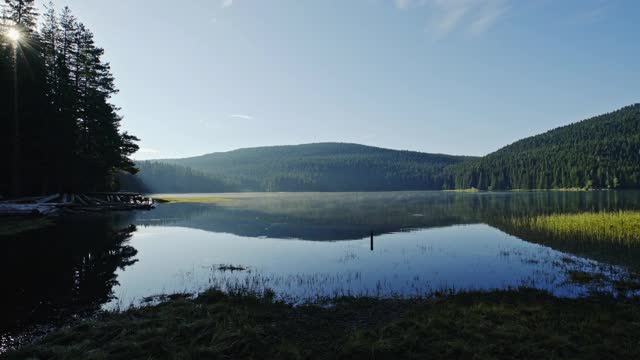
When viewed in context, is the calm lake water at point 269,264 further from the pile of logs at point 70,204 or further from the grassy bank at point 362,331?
the pile of logs at point 70,204

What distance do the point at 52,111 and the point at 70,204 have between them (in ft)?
45.7

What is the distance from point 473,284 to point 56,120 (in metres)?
52.6

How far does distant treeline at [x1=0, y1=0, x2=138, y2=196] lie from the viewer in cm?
4047

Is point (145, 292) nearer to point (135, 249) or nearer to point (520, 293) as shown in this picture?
point (135, 249)

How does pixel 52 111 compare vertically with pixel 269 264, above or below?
above

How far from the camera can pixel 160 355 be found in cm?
894

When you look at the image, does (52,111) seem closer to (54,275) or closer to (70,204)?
(70,204)

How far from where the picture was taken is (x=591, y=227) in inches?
1399

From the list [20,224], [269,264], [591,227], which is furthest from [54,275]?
[591,227]

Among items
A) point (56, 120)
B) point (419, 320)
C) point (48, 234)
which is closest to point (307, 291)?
point (419, 320)

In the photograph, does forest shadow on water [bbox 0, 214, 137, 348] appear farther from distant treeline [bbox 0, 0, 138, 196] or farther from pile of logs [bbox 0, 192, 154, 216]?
distant treeline [bbox 0, 0, 138, 196]

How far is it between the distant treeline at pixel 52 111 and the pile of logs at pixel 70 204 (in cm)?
233

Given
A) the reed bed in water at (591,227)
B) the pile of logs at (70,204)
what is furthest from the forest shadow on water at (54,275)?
the reed bed in water at (591,227)

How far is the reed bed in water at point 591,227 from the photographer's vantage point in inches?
1198
